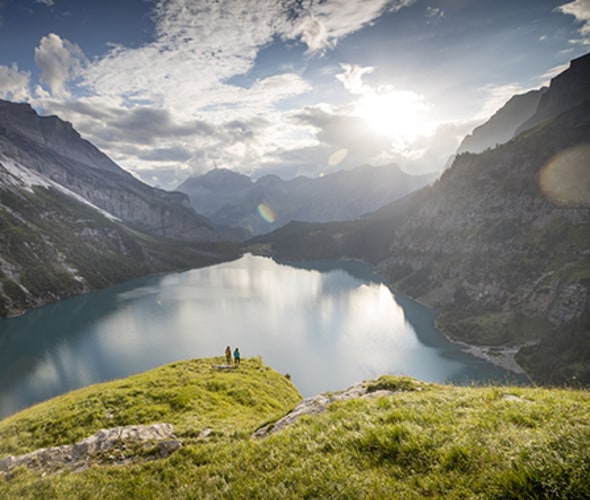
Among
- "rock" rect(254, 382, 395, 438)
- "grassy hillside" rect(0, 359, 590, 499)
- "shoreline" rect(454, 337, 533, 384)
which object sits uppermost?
"grassy hillside" rect(0, 359, 590, 499)

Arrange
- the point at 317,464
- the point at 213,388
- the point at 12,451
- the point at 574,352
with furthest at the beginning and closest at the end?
the point at 574,352 < the point at 213,388 < the point at 12,451 < the point at 317,464

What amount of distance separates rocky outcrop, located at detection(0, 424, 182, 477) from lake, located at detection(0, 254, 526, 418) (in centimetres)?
7656

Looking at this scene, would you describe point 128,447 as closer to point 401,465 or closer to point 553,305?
point 401,465

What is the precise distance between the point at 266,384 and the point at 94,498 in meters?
24.4

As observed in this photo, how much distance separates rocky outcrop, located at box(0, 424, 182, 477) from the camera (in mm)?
13195

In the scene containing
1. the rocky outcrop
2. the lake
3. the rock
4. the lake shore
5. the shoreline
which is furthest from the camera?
the lake shore

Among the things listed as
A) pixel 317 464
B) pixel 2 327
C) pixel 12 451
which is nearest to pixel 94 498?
pixel 317 464

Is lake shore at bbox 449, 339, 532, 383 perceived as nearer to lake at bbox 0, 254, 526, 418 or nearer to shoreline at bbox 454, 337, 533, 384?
shoreline at bbox 454, 337, 533, 384

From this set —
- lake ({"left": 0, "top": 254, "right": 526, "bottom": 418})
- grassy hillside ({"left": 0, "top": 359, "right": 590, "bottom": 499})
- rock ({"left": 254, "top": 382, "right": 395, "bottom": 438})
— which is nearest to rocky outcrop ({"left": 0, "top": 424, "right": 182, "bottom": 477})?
grassy hillside ({"left": 0, "top": 359, "right": 590, "bottom": 499})

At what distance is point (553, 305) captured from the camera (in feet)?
506

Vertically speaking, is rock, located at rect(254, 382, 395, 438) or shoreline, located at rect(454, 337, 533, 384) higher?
rock, located at rect(254, 382, 395, 438)

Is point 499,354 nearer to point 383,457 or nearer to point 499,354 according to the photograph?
point 499,354

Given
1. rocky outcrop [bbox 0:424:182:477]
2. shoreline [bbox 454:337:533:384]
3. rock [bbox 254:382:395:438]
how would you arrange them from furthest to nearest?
1. shoreline [bbox 454:337:533:384]
2. rock [bbox 254:382:395:438]
3. rocky outcrop [bbox 0:424:182:477]

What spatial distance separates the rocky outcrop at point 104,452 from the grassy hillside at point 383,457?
2.53 feet
